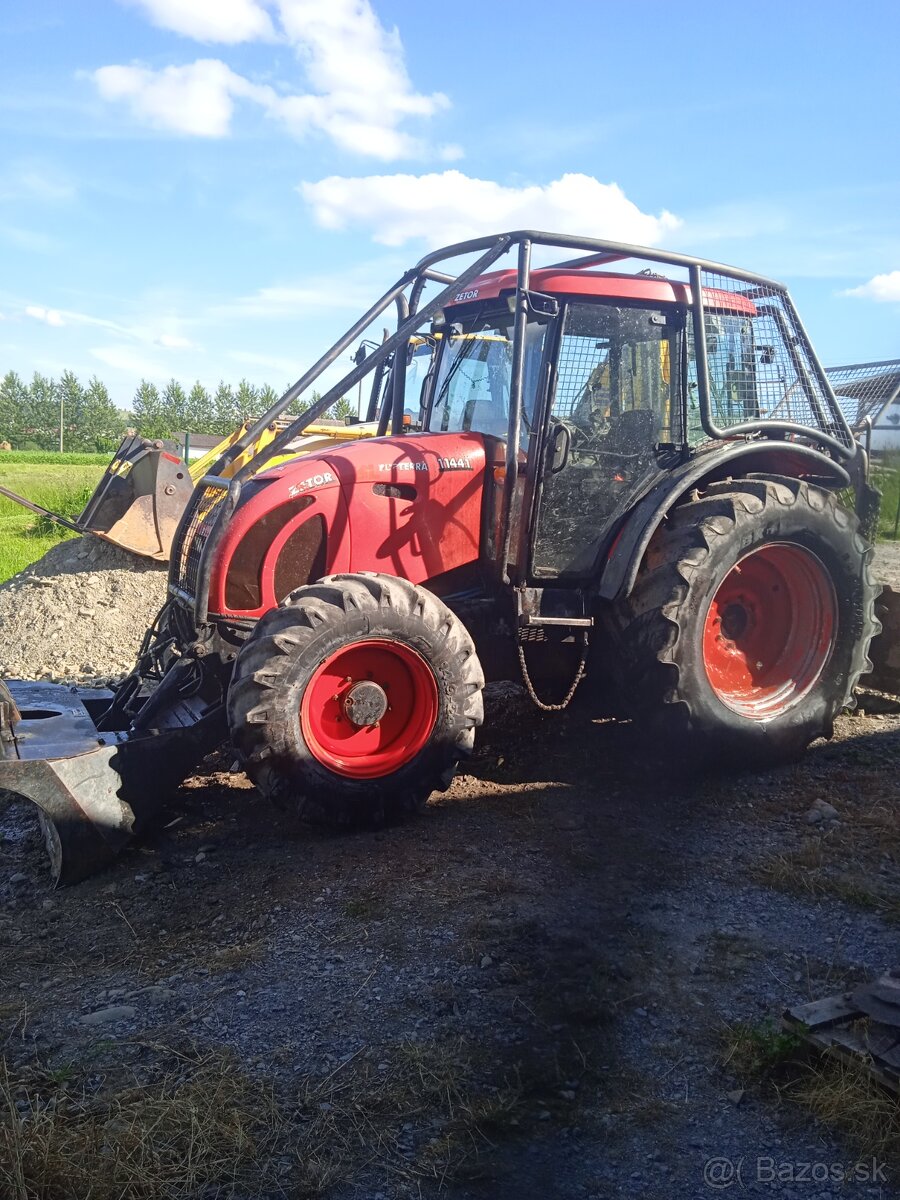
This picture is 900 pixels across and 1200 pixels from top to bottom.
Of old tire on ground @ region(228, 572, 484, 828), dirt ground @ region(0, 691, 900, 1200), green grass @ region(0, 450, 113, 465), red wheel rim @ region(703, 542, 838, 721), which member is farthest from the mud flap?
green grass @ region(0, 450, 113, 465)

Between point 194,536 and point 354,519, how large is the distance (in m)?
0.94

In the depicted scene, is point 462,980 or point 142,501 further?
point 142,501

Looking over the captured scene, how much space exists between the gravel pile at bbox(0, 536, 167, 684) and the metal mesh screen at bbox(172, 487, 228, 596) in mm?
2484

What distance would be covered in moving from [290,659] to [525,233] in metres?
2.31

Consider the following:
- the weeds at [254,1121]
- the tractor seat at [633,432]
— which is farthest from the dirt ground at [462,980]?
the tractor seat at [633,432]

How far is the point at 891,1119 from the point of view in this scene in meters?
2.46

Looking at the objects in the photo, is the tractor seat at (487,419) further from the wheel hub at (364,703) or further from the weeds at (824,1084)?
the weeds at (824,1084)

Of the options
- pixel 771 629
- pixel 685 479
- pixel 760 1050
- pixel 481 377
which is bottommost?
pixel 760 1050

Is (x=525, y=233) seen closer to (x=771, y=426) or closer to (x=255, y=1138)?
(x=771, y=426)

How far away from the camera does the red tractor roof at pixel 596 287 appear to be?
4.95 m

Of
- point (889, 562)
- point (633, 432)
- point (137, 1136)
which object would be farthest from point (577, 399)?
point (889, 562)

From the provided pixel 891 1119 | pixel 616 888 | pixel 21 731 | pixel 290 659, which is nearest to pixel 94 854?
pixel 21 731

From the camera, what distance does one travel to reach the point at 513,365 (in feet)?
15.6

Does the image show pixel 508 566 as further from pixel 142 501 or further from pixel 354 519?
pixel 142 501
